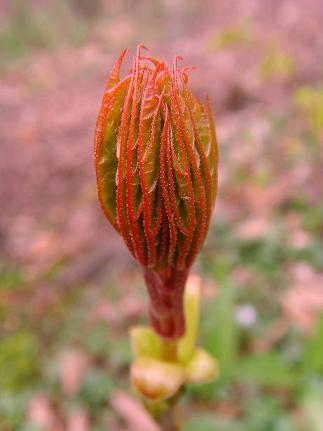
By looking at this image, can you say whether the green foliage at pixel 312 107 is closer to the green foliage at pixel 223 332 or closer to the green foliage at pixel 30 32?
the green foliage at pixel 223 332

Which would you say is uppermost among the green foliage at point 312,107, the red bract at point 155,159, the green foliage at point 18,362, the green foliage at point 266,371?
the red bract at point 155,159

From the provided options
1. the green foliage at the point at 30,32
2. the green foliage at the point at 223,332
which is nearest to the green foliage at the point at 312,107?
the green foliage at the point at 223,332

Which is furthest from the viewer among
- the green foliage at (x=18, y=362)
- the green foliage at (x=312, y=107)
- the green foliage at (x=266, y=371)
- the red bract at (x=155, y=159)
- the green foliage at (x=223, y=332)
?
the green foliage at (x=312, y=107)

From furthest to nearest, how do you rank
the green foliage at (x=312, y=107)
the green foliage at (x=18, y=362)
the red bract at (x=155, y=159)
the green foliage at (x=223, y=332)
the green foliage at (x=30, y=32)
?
the green foliage at (x=30, y=32) → the green foliage at (x=312, y=107) → the green foliage at (x=18, y=362) → the green foliage at (x=223, y=332) → the red bract at (x=155, y=159)

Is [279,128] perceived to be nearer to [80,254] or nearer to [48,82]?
[80,254]

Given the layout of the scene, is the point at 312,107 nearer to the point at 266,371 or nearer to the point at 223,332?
the point at 223,332

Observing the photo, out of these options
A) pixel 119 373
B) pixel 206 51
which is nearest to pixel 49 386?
pixel 119 373

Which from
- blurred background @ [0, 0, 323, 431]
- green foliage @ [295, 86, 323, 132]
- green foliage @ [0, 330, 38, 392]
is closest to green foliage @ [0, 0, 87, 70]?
blurred background @ [0, 0, 323, 431]

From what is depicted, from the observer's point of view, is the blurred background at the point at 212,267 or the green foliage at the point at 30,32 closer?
the blurred background at the point at 212,267
